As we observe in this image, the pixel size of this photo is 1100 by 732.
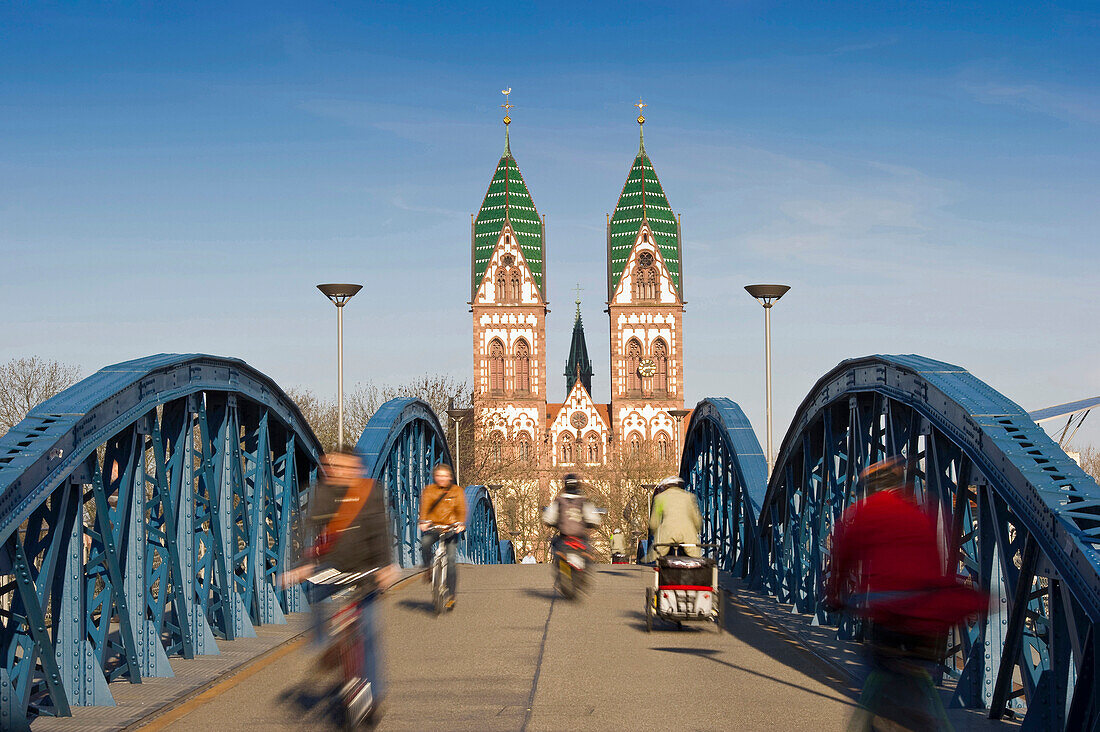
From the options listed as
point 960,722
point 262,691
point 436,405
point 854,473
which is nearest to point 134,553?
point 262,691

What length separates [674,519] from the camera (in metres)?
13.4

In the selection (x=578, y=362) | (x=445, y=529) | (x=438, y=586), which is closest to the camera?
(x=445, y=529)

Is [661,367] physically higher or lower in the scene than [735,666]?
higher


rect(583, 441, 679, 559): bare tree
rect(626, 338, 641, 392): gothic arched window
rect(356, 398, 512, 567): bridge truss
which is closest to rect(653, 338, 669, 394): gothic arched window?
rect(626, 338, 641, 392): gothic arched window

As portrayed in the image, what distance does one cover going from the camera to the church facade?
349ft

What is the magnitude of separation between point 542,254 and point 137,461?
9975cm

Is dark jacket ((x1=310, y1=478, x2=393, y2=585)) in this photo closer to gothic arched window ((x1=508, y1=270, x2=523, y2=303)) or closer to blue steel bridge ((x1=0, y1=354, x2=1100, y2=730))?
blue steel bridge ((x1=0, y1=354, x2=1100, y2=730))

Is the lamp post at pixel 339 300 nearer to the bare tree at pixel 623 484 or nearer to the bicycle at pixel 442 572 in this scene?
the bicycle at pixel 442 572

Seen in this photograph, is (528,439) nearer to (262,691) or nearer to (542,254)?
(542,254)

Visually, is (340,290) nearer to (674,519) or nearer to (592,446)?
(674,519)

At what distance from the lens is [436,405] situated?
6812 cm

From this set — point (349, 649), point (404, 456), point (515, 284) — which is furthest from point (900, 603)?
point (515, 284)

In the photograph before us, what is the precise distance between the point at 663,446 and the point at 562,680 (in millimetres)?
96044

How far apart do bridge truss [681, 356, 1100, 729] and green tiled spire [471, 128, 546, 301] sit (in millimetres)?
94157
